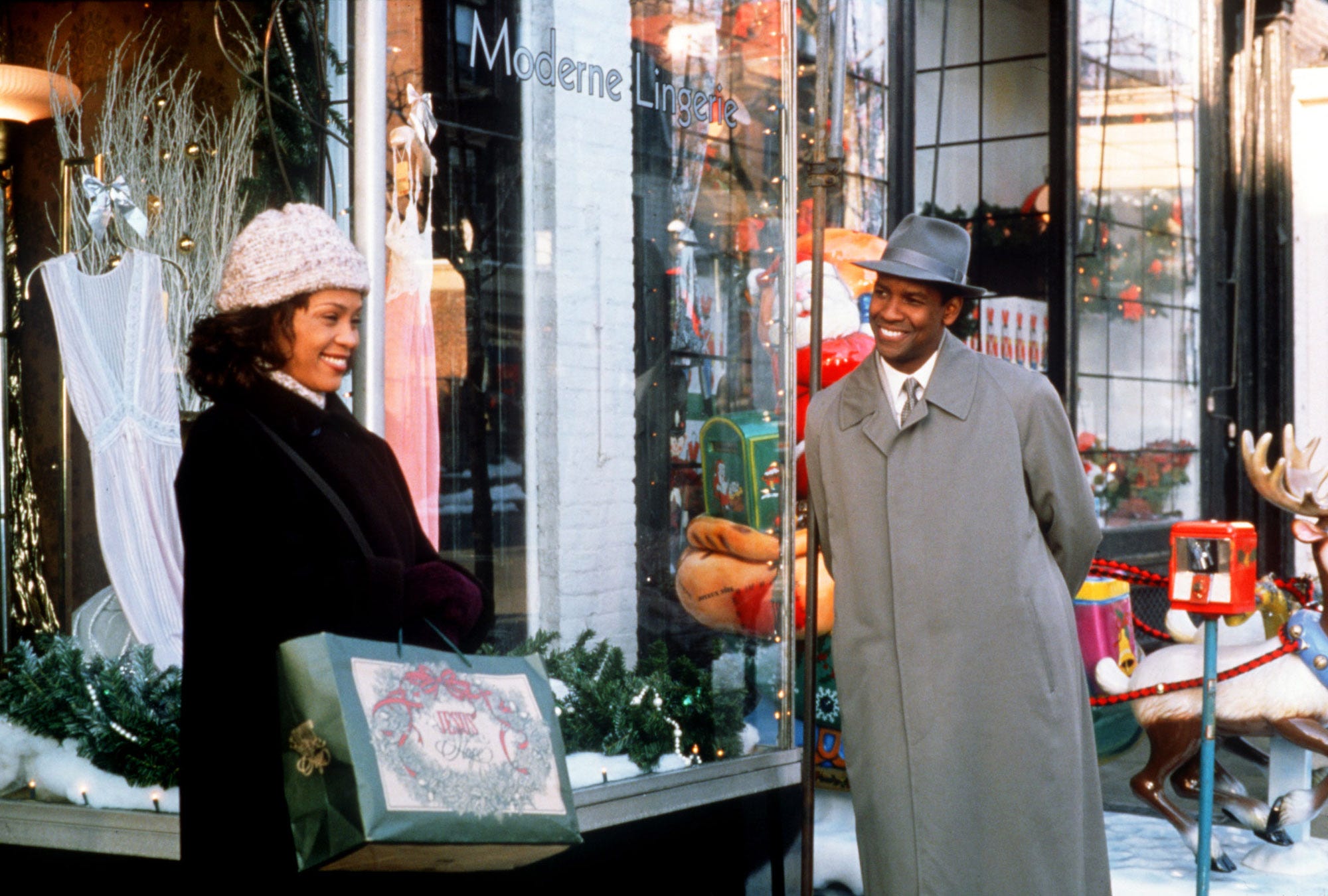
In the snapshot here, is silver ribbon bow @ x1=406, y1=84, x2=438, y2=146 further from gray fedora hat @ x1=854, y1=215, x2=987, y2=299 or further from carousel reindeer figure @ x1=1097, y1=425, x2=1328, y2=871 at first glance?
carousel reindeer figure @ x1=1097, y1=425, x2=1328, y2=871

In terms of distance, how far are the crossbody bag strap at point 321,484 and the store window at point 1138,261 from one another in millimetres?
6513

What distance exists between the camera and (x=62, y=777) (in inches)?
142

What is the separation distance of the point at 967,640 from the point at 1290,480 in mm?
1840

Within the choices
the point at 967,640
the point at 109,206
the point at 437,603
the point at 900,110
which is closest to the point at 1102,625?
the point at 967,640

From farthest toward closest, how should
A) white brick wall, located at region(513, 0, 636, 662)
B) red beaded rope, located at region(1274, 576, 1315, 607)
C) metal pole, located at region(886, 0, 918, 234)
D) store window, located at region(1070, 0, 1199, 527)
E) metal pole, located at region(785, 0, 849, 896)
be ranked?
store window, located at region(1070, 0, 1199, 527) < metal pole, located at region(886, 0, 918, 234) < red beaded rope, located at region(1274, 576, 1315, 607) < white brick wall, located at region(513, 0, 636, 662) < metal pole, located at region(785, 0, 849, 896)

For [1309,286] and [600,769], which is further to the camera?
[1309,286]

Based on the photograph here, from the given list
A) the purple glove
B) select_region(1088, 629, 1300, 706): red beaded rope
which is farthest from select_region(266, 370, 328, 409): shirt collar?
select_region(1088, 629, 1300, 706): red beaded rope

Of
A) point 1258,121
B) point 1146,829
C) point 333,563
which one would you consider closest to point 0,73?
point 333,563

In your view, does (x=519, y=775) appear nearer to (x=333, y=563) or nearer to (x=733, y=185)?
(x=333, y=563)

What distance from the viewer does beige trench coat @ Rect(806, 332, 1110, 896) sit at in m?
3.25

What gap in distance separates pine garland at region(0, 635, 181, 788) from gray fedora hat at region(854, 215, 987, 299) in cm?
213

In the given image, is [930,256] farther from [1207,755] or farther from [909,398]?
[1207,755]

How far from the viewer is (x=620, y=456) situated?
426 cm

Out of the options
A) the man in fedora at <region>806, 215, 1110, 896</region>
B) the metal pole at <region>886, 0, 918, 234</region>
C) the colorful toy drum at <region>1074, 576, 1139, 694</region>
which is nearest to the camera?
the man in fedora at <region>806, 215, 1110, 896</region>
